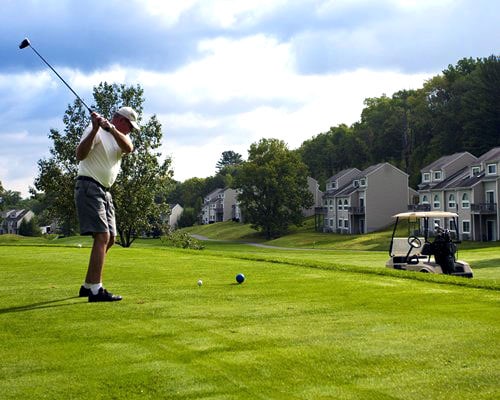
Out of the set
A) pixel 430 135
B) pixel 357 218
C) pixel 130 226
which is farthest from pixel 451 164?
pixel 130 226

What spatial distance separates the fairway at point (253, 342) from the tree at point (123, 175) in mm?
40307

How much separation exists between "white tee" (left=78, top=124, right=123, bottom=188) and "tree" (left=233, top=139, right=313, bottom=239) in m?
95.2

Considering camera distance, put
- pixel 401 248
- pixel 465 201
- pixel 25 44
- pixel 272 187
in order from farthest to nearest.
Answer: pixel 272 187 → pixel 465 201 → pixel 401 248 → pixel 25 44

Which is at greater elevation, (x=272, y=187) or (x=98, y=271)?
(x=272, y=187)

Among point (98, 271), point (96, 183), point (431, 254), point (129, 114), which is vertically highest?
point (129, 114)

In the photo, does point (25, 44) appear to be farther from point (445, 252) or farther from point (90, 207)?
point (445, 252)

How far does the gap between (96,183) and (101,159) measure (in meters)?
0.34

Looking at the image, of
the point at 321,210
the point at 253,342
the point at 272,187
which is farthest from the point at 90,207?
the point at 321,210

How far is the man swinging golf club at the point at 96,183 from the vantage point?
869 cm

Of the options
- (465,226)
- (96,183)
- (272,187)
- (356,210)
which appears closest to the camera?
(96,183)

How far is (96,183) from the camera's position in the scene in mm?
8906

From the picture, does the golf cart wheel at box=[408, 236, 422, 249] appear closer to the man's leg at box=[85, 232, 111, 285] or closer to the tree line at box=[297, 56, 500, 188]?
the man's leg at box=[85, 232, 111, 285]

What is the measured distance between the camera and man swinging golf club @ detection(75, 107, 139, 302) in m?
8.69

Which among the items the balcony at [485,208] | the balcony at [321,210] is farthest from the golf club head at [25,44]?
the balcony at [321,210]
